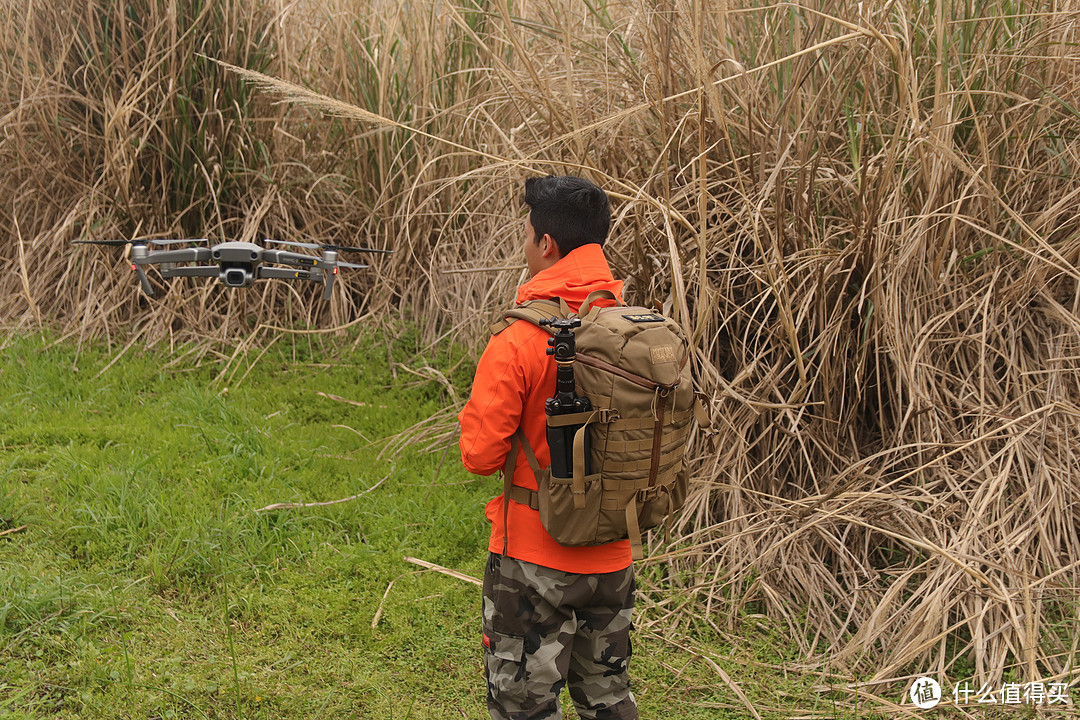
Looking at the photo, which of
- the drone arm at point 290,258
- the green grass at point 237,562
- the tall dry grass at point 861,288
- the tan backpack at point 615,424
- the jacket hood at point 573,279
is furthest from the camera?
the tall dry grass at point 861,288

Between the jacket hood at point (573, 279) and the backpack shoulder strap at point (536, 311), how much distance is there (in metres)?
0.03

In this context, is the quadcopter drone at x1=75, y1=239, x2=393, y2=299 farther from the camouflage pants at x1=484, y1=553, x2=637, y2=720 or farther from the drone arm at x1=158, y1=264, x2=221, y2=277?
the camouflage pants at x1=484, y1=553, x2=637, y2=720

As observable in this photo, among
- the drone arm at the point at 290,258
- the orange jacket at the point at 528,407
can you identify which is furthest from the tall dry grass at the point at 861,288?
the drone arm at the point at 290,258

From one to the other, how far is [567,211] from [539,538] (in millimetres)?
945

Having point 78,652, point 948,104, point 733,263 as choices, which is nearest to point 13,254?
point 78,652

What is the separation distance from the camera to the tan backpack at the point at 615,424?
2.33m

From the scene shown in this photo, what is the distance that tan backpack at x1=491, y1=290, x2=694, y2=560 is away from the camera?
233 centimetres

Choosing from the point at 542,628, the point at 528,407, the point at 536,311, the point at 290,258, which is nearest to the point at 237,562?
the point at 542,628

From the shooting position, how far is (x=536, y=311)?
7.86 feet

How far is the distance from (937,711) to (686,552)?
3.76ft

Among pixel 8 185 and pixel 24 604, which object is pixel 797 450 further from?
pixel 8 185

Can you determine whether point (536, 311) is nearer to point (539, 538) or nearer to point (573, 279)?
point (573, 279)

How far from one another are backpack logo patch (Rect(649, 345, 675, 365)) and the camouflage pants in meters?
0.67

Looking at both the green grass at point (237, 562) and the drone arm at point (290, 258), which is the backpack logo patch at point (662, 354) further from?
the green grass at point (237, 562)
